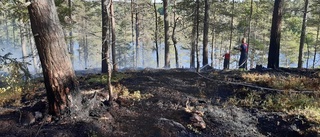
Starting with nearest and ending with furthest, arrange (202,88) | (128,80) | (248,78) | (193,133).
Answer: (193,133) → (202,88) → (248,78) → (128,80)

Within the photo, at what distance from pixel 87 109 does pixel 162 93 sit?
257 centimetres

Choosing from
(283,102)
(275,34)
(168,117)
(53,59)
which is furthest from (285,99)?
(53,59)

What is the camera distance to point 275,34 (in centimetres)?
1101

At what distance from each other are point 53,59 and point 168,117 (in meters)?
2.80

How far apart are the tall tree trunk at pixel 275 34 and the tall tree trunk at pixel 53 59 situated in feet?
31.0

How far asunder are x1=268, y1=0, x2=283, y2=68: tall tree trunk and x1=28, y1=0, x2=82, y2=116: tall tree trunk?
31.0ft

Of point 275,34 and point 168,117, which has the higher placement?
point 275,34

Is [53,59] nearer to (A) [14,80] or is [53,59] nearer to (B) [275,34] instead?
(A) [14,80]

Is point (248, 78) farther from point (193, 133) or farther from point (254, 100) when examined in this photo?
point (193, 133)

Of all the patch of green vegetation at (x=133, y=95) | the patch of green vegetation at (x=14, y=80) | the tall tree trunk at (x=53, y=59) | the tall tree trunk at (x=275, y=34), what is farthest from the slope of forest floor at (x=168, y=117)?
the tall tree trunk at (x=275, y=34)

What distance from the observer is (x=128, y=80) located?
30.3 feet

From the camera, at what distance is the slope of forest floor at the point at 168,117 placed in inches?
180

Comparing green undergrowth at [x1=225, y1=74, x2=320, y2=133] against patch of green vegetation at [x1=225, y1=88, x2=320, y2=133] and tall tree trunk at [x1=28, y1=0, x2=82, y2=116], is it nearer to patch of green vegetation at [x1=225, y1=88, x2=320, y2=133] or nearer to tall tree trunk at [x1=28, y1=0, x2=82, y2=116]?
patch of green vegetation at [x1=225, y1=88, x2=320, y2=133]

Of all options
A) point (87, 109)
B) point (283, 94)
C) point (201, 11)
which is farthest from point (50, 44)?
point (201, 11)
